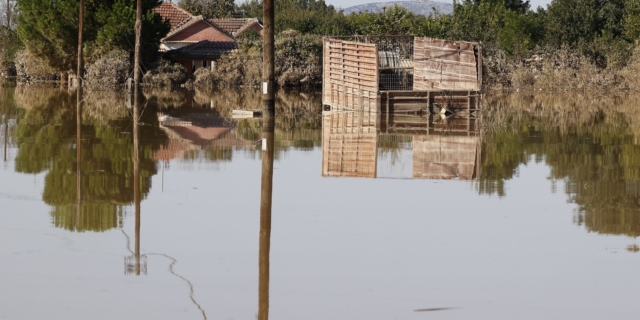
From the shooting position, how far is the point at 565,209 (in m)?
13.3

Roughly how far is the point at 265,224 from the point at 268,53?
1467cm

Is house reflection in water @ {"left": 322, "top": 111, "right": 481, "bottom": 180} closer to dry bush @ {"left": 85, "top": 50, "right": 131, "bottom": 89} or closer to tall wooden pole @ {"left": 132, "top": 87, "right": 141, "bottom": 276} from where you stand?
tall wooden pole @ {"left": 132, "top": 87, "right": 141, "bottom": 276}

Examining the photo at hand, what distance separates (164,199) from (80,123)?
1255cm

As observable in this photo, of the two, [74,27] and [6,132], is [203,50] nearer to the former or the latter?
[74,27]

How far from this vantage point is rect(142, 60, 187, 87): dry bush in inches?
2069

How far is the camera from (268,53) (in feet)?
85.1

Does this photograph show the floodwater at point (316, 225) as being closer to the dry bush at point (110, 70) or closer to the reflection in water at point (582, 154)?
the reflection in water at point (582, 154)

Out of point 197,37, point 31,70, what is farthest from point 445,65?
point 197,37

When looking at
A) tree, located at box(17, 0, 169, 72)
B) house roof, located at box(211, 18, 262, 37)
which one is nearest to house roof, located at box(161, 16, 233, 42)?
house roof, located at box(211, 18, 262, 37)

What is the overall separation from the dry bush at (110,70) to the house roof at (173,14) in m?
14.3

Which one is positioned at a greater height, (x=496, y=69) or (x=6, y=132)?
(x=496, y=69)

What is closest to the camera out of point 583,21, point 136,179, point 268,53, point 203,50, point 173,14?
point 136,179

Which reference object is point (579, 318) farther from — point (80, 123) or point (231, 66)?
point (231, 66)

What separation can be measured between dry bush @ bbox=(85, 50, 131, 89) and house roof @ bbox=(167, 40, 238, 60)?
6373 millimetres
